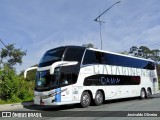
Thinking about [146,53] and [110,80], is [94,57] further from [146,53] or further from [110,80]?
[146,53]

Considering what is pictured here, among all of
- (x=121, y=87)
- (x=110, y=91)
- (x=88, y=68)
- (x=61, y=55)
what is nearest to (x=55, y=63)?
(x=61, y=55)

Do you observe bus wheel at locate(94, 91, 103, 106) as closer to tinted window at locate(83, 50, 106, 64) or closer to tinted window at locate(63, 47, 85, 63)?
tinted window at locate(83, 50, 106, 64)

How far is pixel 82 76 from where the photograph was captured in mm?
18969

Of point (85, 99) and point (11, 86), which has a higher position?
point (11, 86)

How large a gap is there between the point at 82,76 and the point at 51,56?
2.40m

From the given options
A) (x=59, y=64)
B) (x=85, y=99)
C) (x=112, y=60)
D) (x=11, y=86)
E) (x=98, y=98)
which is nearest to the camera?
Answer: (x=59, y=64)

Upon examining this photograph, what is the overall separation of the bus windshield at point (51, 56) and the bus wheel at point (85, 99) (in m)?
3.04

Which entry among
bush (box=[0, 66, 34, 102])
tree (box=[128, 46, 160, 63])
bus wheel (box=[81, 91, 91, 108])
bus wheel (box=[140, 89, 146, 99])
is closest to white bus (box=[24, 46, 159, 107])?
bus wheel (box=[81, 91, 91, 108])

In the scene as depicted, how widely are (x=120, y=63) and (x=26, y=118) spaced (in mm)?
11168

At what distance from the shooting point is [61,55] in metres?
17.9

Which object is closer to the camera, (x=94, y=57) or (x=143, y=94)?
(x=94, y=57)

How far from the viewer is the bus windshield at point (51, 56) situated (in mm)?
17984

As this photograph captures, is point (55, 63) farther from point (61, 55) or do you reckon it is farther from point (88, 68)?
point (88, 68)

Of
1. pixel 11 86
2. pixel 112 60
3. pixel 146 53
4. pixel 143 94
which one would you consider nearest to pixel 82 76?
pixel 112 60
